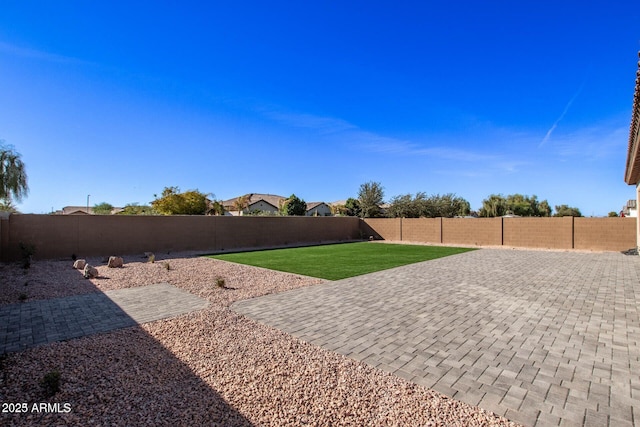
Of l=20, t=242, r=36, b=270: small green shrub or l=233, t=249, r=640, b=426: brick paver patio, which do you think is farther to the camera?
l=20, t=242, r=36, b=270: small green shrub

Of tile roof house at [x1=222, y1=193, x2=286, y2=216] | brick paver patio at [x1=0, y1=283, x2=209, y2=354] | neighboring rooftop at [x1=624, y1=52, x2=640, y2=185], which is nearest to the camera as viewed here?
brick paver patio at [x1=0, y1=283, x2=209, y2=354]

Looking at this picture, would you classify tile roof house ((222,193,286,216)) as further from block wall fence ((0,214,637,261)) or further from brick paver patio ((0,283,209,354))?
brick paver patio ((0,283,209,354))

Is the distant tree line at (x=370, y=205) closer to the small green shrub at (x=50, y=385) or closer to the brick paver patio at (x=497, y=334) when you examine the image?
the brick paver patio at (x=497, y=334)

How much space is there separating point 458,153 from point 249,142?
15067 millimetres

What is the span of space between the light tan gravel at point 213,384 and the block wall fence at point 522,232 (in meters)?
17.6

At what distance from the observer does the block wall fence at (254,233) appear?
456 inches

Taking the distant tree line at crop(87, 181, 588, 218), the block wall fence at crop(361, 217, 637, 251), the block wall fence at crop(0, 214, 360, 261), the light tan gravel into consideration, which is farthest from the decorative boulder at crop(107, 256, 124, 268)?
the block wall fence at crop(361, 217, 637, 251)

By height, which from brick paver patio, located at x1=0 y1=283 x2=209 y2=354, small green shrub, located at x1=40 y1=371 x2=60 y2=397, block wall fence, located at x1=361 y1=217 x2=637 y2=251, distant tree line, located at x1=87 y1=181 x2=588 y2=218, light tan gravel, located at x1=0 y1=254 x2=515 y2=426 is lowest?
brick paver patio, located at x1=0 y1=283 x2=209 y2=354

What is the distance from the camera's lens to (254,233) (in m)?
18.1

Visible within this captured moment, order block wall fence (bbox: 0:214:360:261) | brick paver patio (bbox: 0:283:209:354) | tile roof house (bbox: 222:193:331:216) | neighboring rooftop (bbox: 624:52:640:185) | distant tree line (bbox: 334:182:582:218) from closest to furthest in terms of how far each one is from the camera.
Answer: brick paver patio (bbox: 0:283:209:354) < neighboring rooftop (bbox: 624:52:640:185) < block wall fence (bbox: 0:214:360:261) < distant tree line (bbox: 334:182:582:218) < tile roof house (bbox: 222:193:331:216)

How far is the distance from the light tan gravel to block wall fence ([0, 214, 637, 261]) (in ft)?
34.9

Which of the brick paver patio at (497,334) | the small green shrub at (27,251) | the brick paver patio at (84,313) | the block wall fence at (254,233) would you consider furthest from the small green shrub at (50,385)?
the block wall fence at (254,233)

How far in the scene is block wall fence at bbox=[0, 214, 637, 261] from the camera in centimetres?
1158

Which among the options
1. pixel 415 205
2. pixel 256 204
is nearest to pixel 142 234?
pixel 415 205
